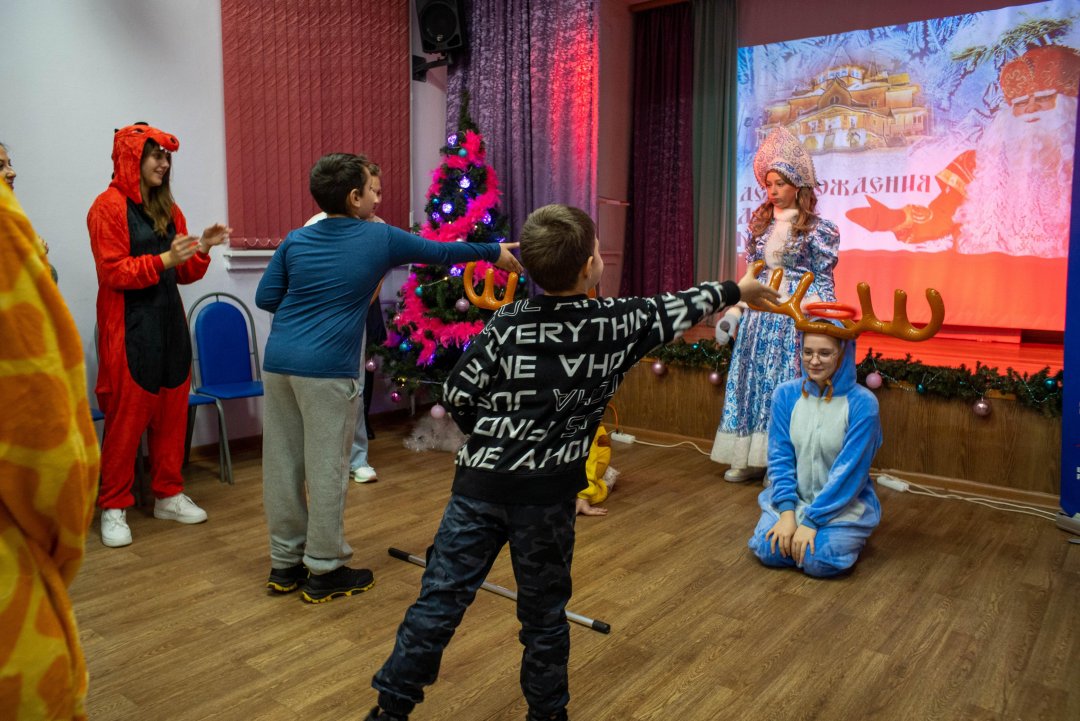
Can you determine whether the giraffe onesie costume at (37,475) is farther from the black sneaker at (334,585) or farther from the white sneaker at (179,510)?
the white sneaker at (179,510)

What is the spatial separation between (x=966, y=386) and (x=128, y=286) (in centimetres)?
381

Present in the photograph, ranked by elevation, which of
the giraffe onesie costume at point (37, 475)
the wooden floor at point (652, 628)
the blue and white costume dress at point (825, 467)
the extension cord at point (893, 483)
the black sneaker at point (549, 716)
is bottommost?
the wooden floor at point (652, 628)

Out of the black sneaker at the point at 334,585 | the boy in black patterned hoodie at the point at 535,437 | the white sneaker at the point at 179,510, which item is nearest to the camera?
the boy in black patterned hoodie at the point at 535,437

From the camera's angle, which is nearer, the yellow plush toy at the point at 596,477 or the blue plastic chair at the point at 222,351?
the yellow plush toy at the point at 596,477

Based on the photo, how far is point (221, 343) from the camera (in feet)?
14.9

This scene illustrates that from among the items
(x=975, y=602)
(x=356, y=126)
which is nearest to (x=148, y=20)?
(x=356, y=126)

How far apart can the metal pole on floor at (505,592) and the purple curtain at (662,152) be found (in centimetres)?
393

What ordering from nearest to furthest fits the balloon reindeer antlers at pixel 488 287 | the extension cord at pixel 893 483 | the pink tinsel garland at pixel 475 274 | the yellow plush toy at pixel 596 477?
the balloon reindeer antlers at pixel 488 287 < the yellow plush toy at pixel 596 477 < the extension cord at pixel 893 483 < the pink tinsel garland at pixel 475 274

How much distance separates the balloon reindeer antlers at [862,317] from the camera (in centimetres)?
286

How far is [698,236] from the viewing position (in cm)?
661

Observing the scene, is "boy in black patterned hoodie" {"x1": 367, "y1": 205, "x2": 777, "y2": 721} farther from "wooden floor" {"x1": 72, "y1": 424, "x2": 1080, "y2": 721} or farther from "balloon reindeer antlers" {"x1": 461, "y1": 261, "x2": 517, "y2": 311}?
"balloon reindeer antlers" {"x1": 461, "y1": 261, "x2": 517, "y2": 311}

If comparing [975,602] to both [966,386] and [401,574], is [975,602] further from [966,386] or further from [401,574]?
[401,574]

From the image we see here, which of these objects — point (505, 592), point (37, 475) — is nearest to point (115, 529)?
point (505, 592)

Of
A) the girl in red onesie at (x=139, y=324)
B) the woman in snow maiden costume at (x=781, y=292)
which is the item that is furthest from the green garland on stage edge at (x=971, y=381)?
the girl in red onesie at (x=139, y=324)
